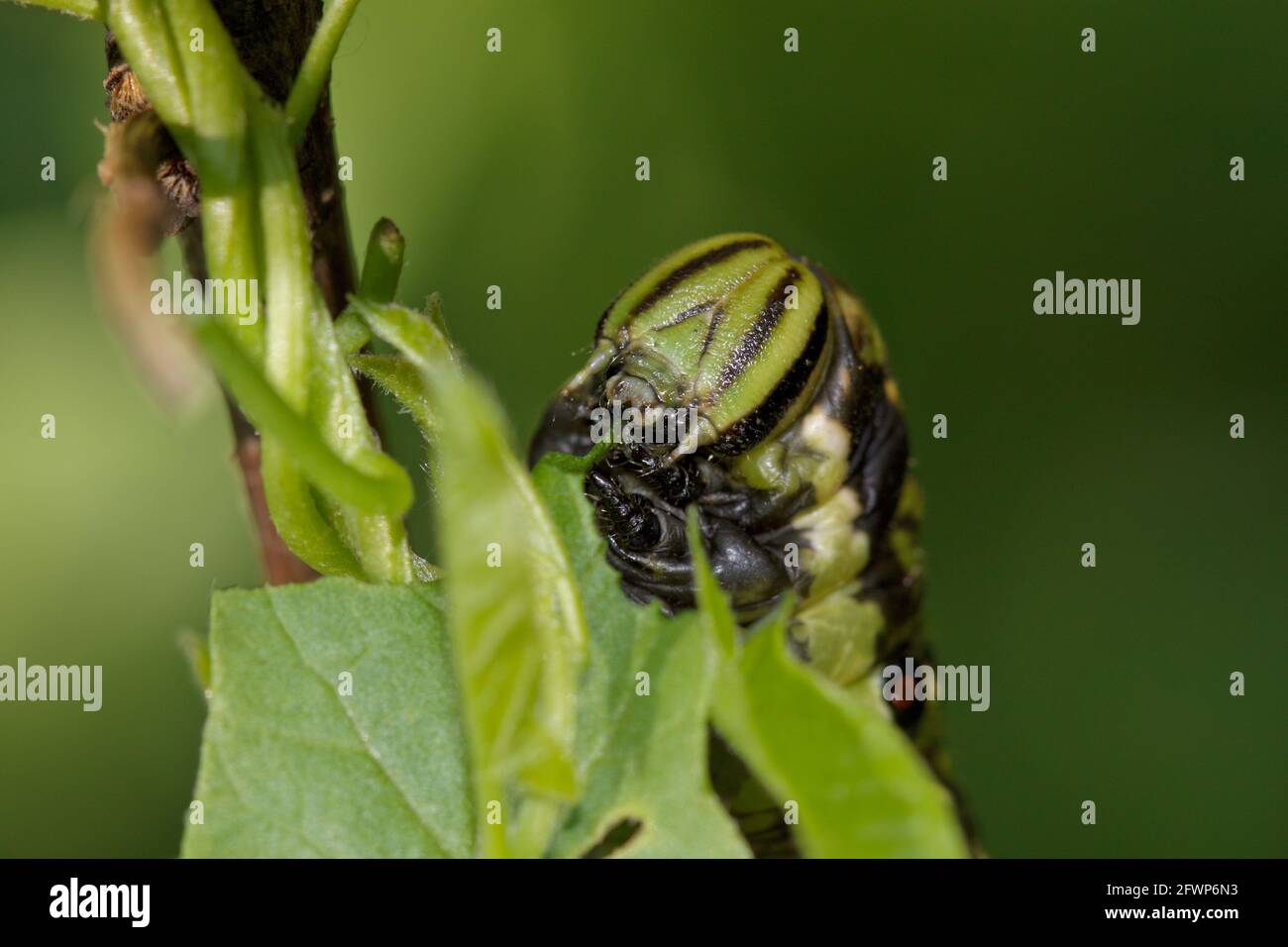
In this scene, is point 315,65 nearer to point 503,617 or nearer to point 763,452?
point 503,617

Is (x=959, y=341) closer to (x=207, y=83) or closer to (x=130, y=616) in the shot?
(x=130, y=616)

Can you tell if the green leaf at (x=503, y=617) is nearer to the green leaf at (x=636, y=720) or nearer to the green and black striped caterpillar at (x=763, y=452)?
the green leaf at (x=636, y=720)

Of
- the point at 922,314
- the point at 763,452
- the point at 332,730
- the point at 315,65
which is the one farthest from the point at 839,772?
the point at 922,314

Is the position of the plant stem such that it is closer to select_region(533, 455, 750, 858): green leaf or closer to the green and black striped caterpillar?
select_region(533, 455, 750, 858): green leaf

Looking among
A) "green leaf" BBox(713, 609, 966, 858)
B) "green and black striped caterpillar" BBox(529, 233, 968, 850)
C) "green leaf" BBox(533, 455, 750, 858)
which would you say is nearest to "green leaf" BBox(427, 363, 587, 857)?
"green leaf" BBox(533, 455, 750, 858)

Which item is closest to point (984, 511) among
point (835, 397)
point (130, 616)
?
point (835, 397)

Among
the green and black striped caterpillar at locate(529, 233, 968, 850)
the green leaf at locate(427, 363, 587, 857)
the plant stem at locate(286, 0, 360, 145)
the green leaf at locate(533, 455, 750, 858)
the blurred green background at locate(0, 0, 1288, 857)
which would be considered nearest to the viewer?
the green leaf at locate(427, 363, 587, 857)
